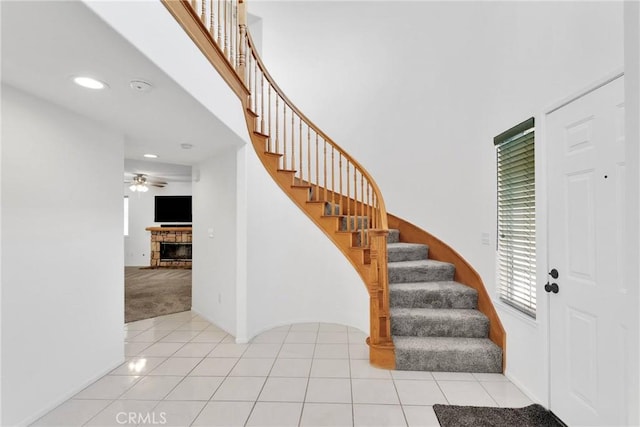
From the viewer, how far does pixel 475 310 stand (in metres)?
2.97

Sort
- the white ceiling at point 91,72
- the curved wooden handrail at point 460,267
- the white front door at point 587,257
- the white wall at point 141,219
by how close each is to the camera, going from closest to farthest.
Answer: the white ceiling at point 91,72 → the white front door at point 587,257 → the curved wooden handrail at point 460,267 → the white wall at point 141,219

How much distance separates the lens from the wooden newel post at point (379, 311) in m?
2.60

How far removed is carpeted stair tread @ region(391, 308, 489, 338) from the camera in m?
2.77

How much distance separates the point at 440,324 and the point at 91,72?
334cm

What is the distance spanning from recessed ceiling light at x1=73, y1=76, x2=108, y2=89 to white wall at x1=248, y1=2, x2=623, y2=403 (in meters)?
3.00

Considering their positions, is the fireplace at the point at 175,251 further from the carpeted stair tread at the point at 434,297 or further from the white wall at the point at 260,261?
the carpeted stair tread at the point at 434,297

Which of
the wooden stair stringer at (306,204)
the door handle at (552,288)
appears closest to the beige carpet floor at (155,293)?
the wooden stair stringer at (306,204)

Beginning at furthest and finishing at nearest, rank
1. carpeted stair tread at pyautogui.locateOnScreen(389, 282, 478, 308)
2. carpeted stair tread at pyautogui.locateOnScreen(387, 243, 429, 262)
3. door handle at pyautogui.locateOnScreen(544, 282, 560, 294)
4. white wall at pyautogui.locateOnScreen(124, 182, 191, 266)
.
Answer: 1. white wall at pyautogui.locateOnScreen(124, 182, 191, 266)
2. carpeted stair tread at pyautogui.locateOnScreen(387, 243, 429, 262)
3. carpeted stair tread at pyautogui.locateOnScreen(389, 282, 478, 308)
4. door handle at pyautogui.locateOnScreen(544, 282, 560, 294)

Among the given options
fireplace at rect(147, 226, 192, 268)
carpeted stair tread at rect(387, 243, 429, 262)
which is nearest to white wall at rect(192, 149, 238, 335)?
carpeted stair tread at rect(387, 243, 429, 262)

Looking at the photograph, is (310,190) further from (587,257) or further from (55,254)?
(587,257)

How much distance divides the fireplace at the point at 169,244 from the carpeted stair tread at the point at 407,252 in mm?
6222

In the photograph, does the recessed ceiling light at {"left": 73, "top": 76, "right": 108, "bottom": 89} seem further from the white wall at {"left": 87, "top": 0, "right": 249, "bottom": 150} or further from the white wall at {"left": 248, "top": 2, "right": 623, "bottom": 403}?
the white wall at {"left": 248, "top": 2, "right": 623, "bottom": 403}

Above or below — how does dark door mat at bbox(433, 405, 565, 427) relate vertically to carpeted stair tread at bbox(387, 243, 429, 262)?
below

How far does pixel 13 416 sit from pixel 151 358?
1.04m
